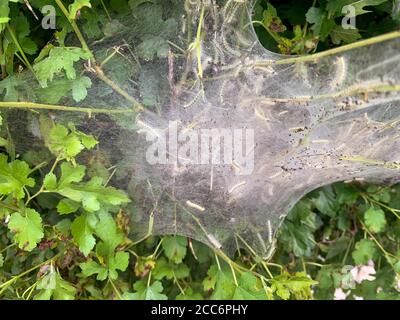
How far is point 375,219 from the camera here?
7.86 feet

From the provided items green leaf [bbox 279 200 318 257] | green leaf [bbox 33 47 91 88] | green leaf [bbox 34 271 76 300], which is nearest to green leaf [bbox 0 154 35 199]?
green leaf [bbox 33 47 91 88]

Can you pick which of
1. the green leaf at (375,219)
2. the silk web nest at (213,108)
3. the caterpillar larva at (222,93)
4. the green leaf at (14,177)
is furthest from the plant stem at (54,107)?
the green leaf at (375,219)

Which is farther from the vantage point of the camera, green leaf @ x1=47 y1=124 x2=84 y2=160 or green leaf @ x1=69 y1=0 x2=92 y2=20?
green leaf @ x1=47 y1=124 x2=84 y2=160

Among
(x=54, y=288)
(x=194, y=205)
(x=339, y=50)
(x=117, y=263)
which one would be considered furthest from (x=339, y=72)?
(x=54, y=288)

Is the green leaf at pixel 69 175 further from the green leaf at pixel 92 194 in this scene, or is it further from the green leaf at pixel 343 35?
the green leaf at pixel 343 35

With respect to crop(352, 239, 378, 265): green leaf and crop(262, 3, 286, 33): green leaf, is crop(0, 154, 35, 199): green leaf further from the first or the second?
crop(352, 239, 378, 265): green leaf

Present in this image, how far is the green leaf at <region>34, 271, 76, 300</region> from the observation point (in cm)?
202

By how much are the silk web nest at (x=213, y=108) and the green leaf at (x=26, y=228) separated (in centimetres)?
37

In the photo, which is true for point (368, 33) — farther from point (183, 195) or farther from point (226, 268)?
point (226, 268)

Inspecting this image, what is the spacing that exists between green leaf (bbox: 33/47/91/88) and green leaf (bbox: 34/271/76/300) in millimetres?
810

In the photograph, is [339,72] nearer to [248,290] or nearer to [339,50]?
[339,50]

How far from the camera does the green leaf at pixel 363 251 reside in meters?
2.47

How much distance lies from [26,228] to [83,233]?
0.22 meters

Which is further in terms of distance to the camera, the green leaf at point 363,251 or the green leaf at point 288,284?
the green leaf at point 363,251
